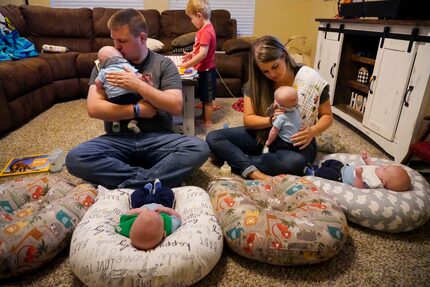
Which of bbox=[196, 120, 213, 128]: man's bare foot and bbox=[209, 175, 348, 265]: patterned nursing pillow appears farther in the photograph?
bbox=[196, 120, 213, 128]: man's bare foot

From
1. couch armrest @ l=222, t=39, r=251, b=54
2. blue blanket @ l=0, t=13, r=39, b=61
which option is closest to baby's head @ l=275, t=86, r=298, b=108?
couch armrest @ l=222, t=39, r=251, b=54

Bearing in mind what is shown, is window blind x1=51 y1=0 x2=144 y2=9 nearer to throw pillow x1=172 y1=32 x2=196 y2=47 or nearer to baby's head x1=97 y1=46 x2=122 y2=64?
throw pillow x1=172 y1=32 x2=196 y2=47

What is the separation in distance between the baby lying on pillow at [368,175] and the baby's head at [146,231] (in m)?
0.94

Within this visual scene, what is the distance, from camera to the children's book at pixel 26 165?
1.77m

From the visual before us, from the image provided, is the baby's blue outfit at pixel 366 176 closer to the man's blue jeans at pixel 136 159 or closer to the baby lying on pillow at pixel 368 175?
the baby lying on pillow at pixel 368 175

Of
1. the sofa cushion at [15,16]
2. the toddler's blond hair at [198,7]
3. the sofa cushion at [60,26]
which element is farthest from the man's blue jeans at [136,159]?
the sofa cushion at [15,16]

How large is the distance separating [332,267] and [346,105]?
6.93 feet

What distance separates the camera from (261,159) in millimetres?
1692

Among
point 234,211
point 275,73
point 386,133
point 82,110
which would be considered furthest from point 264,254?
point 82,110

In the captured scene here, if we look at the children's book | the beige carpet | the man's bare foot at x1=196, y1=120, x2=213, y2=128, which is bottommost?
the man's bare foot at x1=196, y1=120, x2=213, y2=128

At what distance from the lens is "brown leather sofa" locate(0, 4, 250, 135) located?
2.75 meters

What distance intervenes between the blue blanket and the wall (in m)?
1.93

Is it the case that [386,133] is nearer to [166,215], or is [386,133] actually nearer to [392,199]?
[392,199]

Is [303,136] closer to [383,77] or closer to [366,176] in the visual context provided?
[366,176]
